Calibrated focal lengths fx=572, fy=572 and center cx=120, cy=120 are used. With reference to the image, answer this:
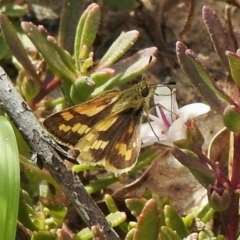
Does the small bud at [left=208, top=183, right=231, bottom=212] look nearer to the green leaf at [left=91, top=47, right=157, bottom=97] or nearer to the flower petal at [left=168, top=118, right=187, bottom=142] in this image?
the flower petal at [left=168, top=118, right=187, bottom=142]

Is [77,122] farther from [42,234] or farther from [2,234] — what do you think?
[2,234]

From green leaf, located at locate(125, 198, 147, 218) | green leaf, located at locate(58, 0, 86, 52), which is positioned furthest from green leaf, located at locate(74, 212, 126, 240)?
green leaf, located at locate(58, 0, 86, 52)

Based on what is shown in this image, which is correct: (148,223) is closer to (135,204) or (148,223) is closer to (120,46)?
(135,204)

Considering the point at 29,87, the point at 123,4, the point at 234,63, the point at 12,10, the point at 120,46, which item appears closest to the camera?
the point at 234,63

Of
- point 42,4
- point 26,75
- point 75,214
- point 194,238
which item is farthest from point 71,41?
point 194,238

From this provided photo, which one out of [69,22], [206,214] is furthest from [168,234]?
[69,22]
